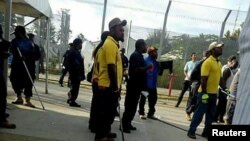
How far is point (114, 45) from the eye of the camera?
545 centimetres

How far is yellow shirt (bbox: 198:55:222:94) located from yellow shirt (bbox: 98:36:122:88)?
73.2 inches

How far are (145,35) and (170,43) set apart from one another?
0.96 meters

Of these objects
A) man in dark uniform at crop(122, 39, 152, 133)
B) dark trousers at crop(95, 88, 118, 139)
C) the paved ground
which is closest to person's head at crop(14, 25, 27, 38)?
the paved ground

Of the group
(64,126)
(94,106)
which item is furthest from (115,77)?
(64,126)

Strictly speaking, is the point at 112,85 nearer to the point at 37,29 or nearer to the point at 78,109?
the point at 78,109

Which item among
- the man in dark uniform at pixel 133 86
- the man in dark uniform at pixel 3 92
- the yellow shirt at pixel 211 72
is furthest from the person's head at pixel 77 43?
the yellow shirt at pixel 211 72

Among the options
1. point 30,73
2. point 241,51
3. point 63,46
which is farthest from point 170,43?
point 241,51

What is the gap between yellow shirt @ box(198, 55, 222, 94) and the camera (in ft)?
21.9

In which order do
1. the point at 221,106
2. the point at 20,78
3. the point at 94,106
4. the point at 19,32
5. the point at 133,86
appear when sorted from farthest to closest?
1. the point at 221,106
2. the point at 20,78
3. the point at 19,32
4. the point at 133,86
5. the point at 94,106

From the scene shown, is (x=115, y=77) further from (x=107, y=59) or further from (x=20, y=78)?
(x=20, y=78)

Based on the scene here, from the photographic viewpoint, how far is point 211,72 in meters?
6.74

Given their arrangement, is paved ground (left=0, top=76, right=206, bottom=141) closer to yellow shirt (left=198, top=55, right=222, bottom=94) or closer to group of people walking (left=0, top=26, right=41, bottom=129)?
group of people walking (left=0, top=26, right=41, bottom=129)

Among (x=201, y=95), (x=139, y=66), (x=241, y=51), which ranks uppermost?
(x=241, y=51)

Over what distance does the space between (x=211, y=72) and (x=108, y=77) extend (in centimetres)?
222
